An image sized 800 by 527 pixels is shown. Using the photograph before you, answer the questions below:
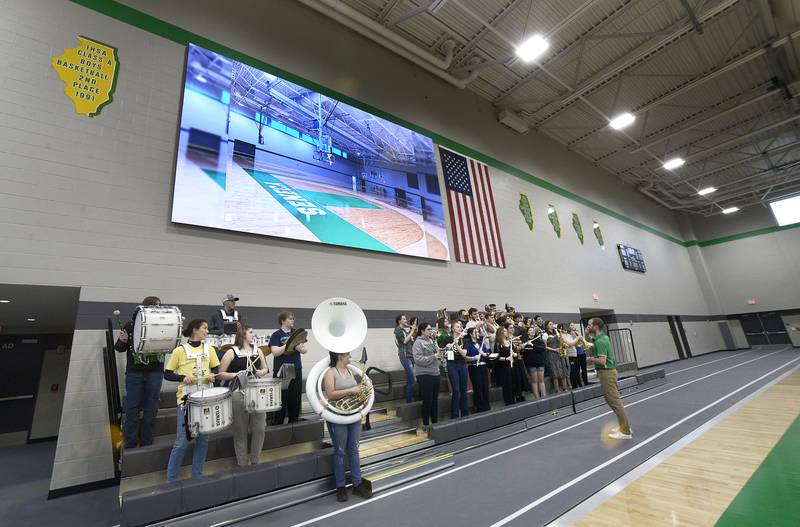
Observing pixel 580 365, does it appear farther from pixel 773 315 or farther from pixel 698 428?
pixel 773 315

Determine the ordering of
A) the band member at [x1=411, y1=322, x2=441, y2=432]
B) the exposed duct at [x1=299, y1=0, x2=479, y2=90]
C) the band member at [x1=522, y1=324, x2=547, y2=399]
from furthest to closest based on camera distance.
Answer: the exposed duct at [x1=299, y1=0, x2=479, y2=90]
the band member at [x1=522, y1=324, x2=547, y2=399]
the band member at [x1=411, y1=322, x2=441, y2=432]

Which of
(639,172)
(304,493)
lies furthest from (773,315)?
(304,493)

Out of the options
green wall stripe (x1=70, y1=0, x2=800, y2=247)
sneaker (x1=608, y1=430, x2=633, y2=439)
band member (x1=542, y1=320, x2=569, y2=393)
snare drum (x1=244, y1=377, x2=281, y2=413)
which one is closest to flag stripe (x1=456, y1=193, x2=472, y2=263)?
green wall stripe (x1=70, y1=0, x2=800, y2=247)

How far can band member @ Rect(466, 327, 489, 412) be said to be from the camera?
226 inches

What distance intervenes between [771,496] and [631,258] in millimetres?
Answer: 15645

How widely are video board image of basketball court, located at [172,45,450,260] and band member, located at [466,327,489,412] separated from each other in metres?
2.81

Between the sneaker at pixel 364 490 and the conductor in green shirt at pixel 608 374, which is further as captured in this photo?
the conductor in green shirt at pixel 608 374

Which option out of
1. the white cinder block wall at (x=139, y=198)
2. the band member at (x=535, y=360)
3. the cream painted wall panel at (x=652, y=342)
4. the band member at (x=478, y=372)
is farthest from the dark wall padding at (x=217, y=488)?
the cream painted wall panel at (x=652, y=342)

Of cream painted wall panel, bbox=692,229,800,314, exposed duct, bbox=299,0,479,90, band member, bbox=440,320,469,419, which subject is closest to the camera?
band member, bbox=440,320,469,419

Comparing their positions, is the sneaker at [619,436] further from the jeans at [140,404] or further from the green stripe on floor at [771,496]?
the jeans at [140,404]

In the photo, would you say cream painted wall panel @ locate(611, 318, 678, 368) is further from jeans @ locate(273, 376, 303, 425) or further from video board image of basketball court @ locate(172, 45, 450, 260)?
jeans @ locate(273, 376, 303, 425)

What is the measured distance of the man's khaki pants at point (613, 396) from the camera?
4703 mm

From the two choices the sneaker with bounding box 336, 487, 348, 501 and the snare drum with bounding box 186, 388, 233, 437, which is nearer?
the snare drum with bounding box 186, 388, 233, 437

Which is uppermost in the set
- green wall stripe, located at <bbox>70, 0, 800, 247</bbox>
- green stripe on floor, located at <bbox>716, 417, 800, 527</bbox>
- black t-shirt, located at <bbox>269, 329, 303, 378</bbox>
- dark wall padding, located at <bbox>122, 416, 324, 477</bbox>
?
green wall stripe, located at <bbox>70, 0, 800, 247</bbox>
